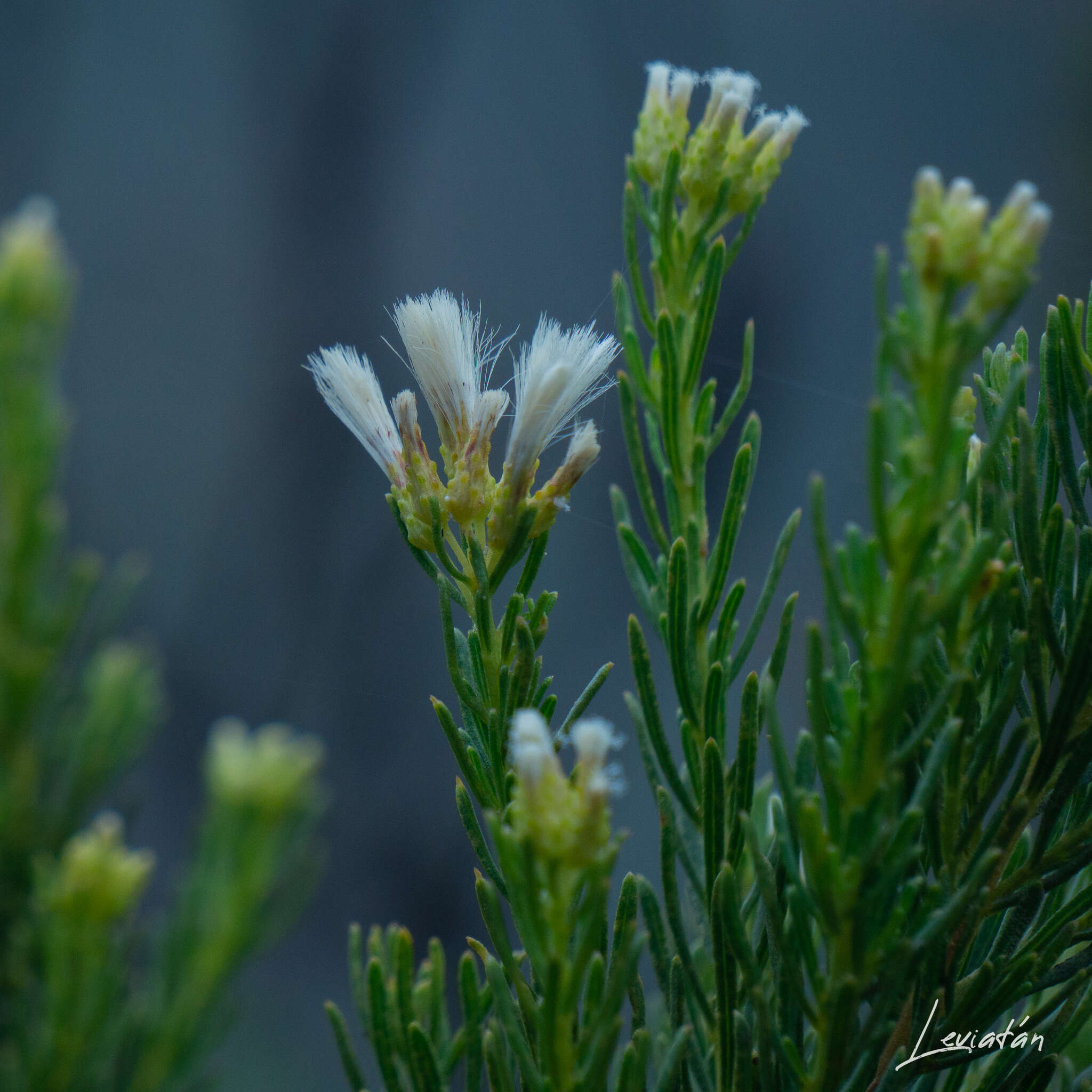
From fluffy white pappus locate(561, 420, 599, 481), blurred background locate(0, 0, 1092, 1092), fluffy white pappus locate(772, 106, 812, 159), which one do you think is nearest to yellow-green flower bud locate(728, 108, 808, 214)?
fluffy white pappus locate(772, 106, 812, 159)

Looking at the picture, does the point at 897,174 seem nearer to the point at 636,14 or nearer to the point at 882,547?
the point at 636,14

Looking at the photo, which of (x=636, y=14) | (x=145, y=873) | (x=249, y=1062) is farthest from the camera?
(x=636, y=14)

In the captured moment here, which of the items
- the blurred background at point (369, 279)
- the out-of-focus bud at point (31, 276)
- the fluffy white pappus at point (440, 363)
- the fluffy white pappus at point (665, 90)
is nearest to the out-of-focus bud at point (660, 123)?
the fluffy white pappus at point (665, 90)

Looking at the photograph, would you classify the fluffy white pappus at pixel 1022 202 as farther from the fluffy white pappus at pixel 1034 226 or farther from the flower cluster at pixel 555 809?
the flower cluster at pixel 555 809

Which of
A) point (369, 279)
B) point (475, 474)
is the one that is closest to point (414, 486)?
point (475, 474)

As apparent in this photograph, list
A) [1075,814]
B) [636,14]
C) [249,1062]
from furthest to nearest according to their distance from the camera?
[636,14] < [249,1062] < [1075,814]

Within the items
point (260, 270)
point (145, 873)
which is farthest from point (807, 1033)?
point (260, 270)

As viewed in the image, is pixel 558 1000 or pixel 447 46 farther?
pixel 447 46
